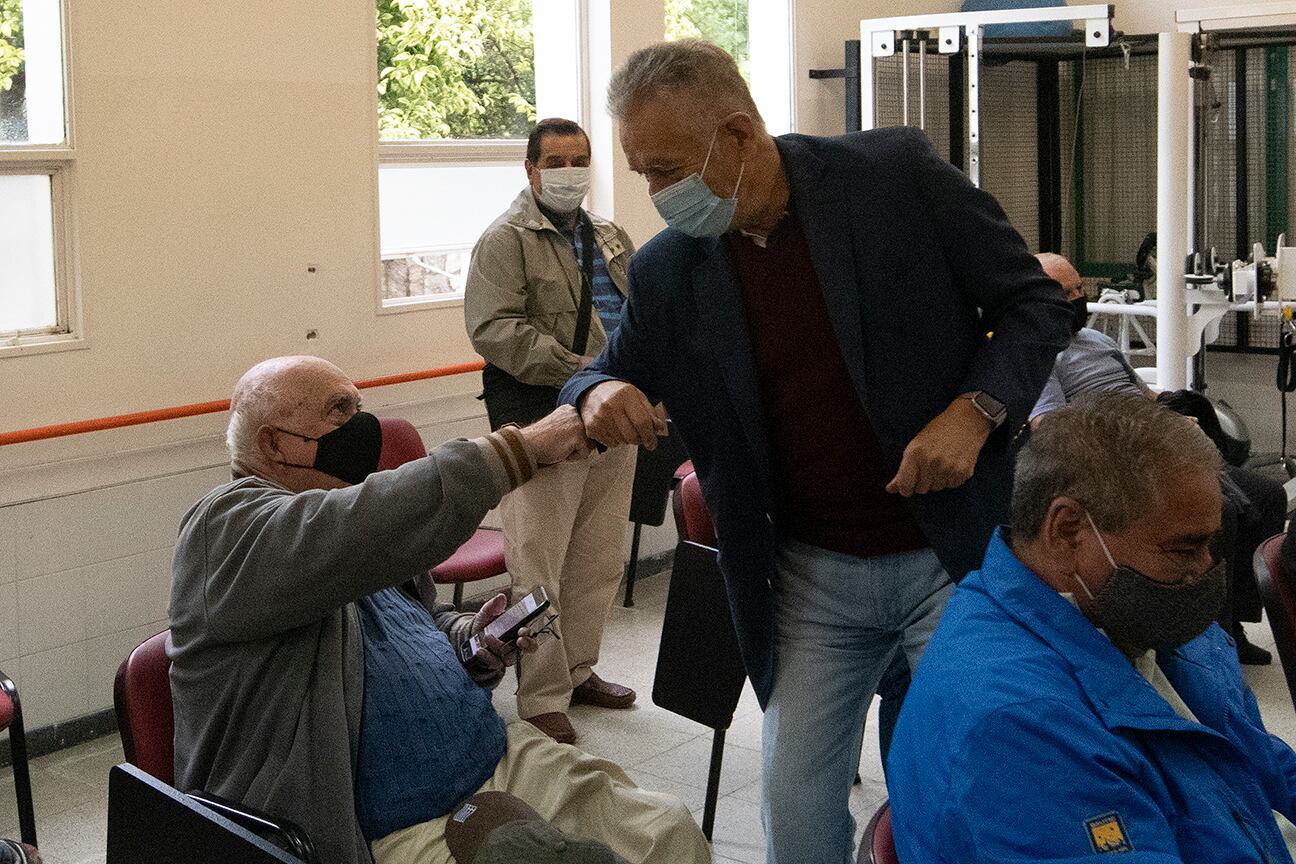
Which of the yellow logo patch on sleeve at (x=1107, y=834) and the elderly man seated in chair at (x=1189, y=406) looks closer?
the yellow logo patch on sleeve at (x=1107, y=834)

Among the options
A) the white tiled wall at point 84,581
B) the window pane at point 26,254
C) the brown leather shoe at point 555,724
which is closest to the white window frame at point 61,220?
the window pane at point 26,254

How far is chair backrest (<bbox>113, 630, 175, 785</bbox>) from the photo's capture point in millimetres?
2328

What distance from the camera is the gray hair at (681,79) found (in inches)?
85.5

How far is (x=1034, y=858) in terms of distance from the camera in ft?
4.97

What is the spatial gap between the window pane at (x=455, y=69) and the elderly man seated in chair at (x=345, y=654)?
303 centimetres

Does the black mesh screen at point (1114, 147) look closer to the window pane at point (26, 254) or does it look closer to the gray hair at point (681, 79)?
the window pane at point (26, 254)

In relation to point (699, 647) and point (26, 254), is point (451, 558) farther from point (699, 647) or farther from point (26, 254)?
point (26, 254)

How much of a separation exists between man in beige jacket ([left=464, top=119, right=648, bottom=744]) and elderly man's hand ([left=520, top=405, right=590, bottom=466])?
204cm

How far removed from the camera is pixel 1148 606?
174cm

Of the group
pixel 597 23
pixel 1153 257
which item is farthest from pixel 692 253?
pixel 1153 257

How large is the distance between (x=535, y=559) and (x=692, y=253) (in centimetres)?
215

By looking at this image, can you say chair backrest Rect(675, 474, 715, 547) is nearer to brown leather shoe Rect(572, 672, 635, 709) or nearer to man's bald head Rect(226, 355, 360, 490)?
brown leather shoe Rect(572, 672, 635, 709)

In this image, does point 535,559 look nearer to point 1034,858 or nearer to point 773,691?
point 773,691

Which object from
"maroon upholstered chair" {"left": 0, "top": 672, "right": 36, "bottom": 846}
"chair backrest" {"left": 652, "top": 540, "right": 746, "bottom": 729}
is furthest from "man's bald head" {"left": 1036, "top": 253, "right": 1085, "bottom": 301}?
"maroon upholstered chair" {"left": 0, "top": 672, "right": 36, "bottom": 846}
